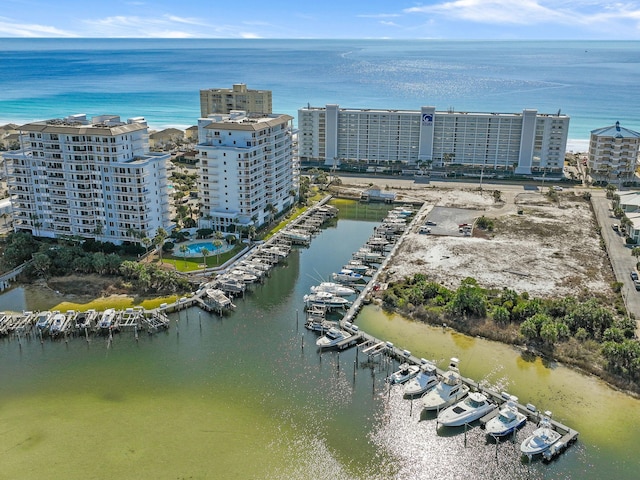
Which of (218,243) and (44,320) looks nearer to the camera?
(44,320)

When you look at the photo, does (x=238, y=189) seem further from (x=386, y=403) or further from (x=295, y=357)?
(x=386, y=403)

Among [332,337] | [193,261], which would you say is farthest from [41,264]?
[332,337]

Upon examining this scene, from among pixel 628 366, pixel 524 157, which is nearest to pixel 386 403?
pixel 628 366

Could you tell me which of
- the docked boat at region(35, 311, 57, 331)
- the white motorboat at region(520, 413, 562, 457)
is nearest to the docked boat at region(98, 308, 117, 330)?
the docked boat at region(35, 311, 57, 331)

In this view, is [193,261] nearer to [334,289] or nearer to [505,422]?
[334,289]

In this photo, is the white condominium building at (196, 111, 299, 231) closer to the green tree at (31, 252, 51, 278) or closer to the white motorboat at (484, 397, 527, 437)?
the green tree at (31, 252, 51, 278)

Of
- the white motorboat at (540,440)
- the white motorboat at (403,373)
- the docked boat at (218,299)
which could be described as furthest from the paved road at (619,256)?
the docked boat at (218,299)
